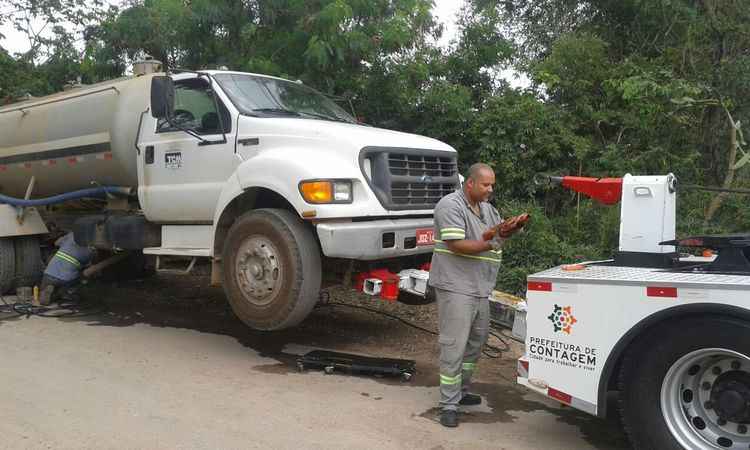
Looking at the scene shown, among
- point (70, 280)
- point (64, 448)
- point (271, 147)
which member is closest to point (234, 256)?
point (271, 147)

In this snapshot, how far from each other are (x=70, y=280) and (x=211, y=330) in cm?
213

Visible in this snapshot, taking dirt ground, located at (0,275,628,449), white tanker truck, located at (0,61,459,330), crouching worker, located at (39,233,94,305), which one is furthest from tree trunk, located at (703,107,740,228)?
crouching worker, located at (39,233,94,305)

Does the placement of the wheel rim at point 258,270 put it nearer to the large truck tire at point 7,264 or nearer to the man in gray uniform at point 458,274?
the man in gray uniform at point 458,274

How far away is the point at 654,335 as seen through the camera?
11.1 feet

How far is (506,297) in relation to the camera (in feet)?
16.5

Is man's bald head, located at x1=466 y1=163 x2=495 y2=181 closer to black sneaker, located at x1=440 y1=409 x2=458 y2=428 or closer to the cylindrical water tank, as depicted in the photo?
black sneaker, located at x1=440 y1=409 x2=458 y2=428

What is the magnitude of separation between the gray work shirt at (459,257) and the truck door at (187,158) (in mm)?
2198

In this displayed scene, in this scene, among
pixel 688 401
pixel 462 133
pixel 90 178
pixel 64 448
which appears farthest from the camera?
pixel 462 133

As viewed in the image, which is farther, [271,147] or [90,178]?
[90,178]

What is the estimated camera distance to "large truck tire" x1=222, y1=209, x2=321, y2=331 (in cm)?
500


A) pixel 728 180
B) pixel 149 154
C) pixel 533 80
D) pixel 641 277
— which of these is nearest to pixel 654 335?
pixel 641 277

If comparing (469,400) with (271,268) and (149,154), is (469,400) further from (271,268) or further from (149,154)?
(149,154)

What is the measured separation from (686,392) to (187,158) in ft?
14.7

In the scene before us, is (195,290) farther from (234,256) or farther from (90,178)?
(234,256)
